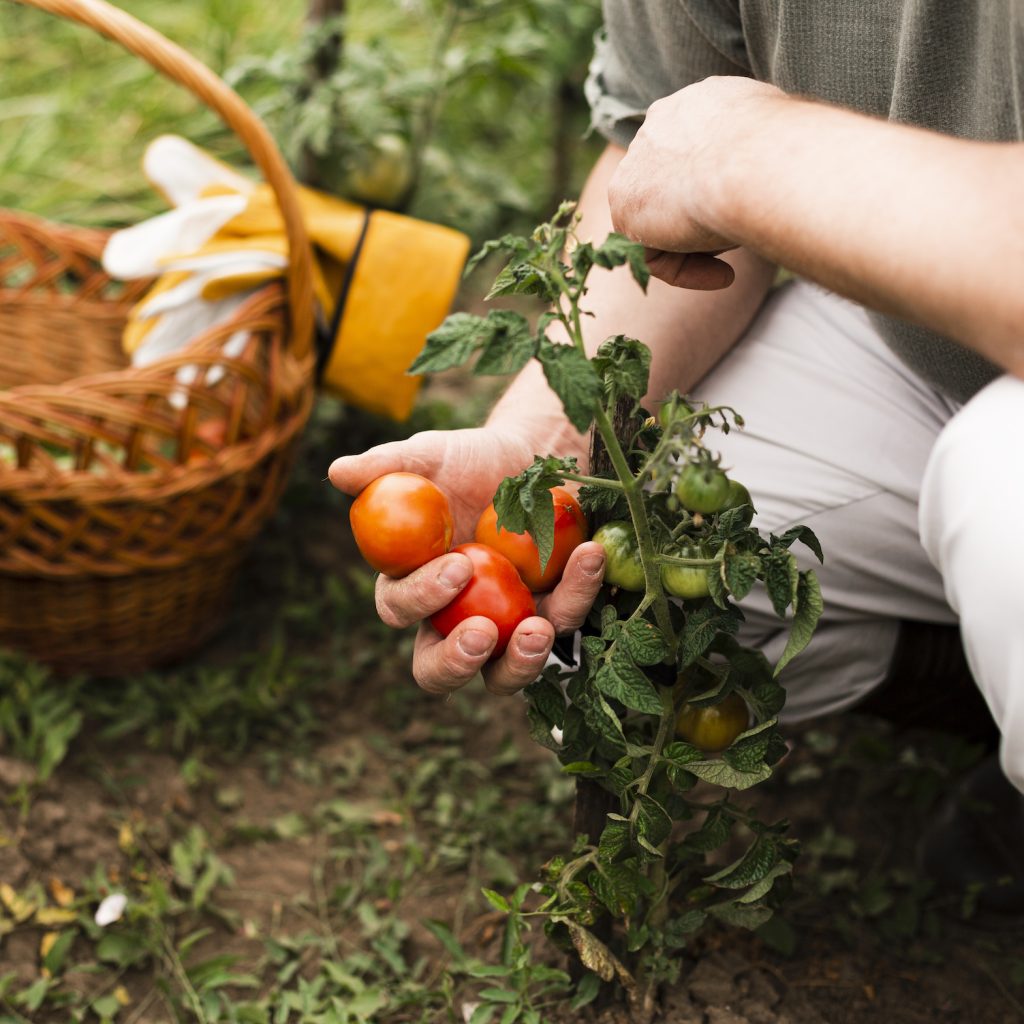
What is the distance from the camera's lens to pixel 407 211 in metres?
2.39

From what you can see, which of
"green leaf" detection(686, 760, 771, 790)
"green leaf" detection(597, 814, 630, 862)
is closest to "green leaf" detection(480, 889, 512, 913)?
"green leaf" detection(597, 814, 630, 862)

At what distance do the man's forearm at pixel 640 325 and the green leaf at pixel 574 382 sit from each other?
1.47ft

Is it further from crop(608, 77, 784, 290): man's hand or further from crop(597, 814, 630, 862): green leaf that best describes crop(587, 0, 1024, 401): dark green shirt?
crop(597, 814, 630, 862): green leaf

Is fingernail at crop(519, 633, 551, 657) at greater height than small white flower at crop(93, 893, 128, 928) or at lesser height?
greater

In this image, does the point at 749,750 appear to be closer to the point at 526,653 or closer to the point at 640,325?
the point at 526,653

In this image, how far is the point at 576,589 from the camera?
105 cm

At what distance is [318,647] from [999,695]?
1353 millimetres

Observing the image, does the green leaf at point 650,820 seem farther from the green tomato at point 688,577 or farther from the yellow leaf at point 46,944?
the yellow leaf at point 46,944

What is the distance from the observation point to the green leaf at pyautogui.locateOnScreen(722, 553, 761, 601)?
93cm

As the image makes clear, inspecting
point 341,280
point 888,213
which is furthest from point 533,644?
point 341,280

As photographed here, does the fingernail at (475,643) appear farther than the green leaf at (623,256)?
Yes

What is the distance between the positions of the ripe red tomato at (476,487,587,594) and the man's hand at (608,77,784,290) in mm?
234

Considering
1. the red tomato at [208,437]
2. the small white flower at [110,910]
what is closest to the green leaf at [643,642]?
the small white flower at [110,910]

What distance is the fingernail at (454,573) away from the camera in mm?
1029
